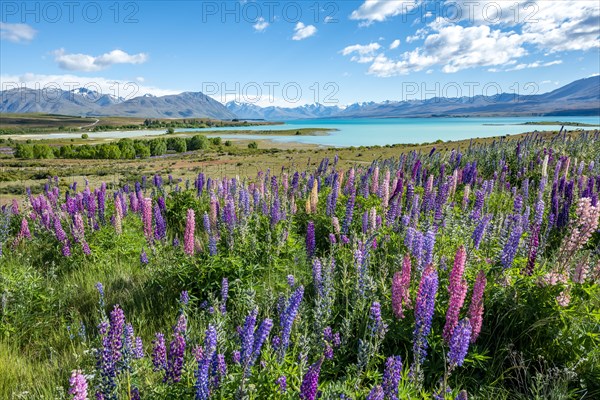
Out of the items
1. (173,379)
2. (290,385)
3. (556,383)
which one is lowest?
(556,383)

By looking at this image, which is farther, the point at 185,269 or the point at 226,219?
the point at 226,219

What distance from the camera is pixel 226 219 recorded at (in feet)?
19.9

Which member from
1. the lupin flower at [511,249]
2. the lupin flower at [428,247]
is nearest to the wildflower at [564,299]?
the lupin flower at [511,249]

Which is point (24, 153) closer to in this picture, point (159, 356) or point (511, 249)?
point (159, 356)

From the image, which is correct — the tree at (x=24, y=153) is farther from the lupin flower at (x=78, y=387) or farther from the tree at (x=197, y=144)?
the lupin flower at (x=78, y=387)

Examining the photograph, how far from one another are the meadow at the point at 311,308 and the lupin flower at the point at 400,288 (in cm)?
2

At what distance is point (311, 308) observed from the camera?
3967mm

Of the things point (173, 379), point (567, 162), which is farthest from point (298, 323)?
point (567, 162)

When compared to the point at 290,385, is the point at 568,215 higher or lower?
higher

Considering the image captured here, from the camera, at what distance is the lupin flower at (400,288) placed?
9.80ft

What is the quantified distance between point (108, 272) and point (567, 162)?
1044 cm

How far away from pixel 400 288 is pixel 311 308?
1214 mm

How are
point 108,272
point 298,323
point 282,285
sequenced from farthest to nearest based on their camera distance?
1. point 108,272
2. point 282,285
3. point 298,323

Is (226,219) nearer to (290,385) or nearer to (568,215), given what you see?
(290,385)
